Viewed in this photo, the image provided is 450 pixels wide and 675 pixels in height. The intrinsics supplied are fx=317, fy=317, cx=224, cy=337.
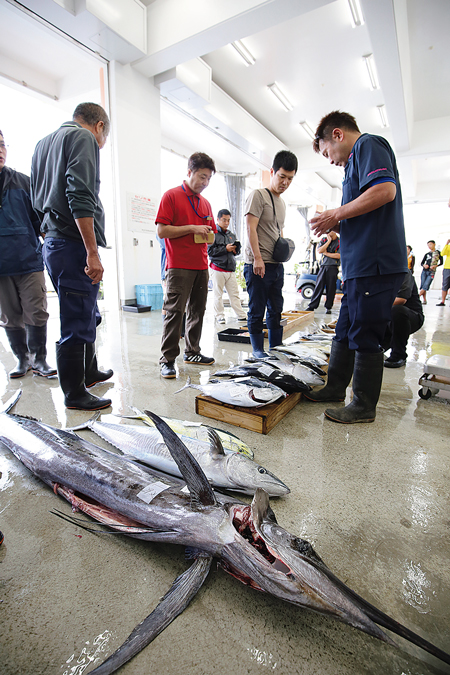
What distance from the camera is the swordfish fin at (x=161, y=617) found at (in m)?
0.69

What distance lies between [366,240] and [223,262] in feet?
11.7

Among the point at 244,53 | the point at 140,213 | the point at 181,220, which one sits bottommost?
the point at 181,220

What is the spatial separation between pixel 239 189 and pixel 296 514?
1433 cm

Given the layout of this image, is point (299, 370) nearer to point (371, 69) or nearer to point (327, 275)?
point (327, 275)

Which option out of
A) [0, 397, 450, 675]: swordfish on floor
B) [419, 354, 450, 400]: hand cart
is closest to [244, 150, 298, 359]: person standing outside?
[419, 354, 450, 400]: hand cart

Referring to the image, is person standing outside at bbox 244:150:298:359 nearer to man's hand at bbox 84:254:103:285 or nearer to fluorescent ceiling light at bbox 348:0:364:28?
man's hand at bbox 84:254:103:285

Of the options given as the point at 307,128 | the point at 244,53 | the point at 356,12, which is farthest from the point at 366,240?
the point at 307,128

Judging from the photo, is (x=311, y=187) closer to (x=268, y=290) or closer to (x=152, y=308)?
(x=152, y=308)

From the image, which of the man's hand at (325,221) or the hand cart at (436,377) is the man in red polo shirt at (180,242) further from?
the hand cart at (436,377)

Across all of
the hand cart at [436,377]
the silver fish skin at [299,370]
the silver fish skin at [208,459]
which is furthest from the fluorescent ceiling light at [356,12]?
the silver fish skin at [208,459]

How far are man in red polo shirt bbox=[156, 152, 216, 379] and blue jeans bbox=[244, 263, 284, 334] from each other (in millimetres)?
507

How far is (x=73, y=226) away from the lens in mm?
1947

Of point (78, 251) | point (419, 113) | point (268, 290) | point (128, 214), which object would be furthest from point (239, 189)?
point (78, 251)

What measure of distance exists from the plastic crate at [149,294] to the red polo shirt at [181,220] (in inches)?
166
